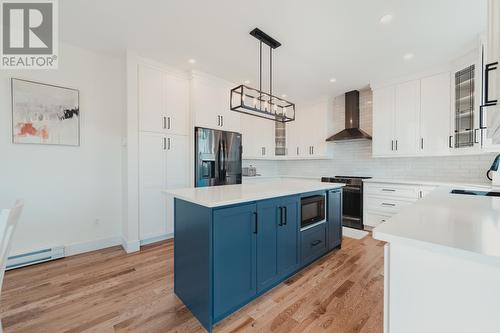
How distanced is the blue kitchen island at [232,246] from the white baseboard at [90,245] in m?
1.80

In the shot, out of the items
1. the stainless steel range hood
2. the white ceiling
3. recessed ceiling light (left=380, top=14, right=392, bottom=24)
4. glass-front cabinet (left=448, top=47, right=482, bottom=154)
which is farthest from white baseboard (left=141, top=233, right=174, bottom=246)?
glass-front cabinet (left=448, top=47, right=482, bottom=154)

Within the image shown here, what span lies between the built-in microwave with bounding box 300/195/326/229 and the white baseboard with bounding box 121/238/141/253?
227 centimetres

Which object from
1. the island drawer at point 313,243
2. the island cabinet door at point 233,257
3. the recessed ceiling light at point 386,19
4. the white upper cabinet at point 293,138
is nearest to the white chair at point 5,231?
the island cabinet door at point 233,257

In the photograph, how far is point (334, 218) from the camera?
282 cm

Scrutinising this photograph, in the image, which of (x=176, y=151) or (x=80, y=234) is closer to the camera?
(x=80, y=234)

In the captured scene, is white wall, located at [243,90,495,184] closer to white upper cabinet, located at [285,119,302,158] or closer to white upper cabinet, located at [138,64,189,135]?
white upper cabinet, located at [285,119,302,158]

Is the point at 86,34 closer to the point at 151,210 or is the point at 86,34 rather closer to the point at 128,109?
the point at 128,109

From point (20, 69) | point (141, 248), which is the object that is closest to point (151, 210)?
point (141, 248)

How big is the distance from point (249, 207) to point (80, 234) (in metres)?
2.63

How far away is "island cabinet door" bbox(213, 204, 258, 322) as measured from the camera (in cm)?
149

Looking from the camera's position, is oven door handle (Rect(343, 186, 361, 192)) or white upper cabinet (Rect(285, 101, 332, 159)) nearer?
oven door handle (Rect(343, 186, 361, 192))

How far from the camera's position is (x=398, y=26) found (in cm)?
232

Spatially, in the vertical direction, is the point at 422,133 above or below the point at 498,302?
above

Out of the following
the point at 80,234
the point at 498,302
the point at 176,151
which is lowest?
the point at 80,234
